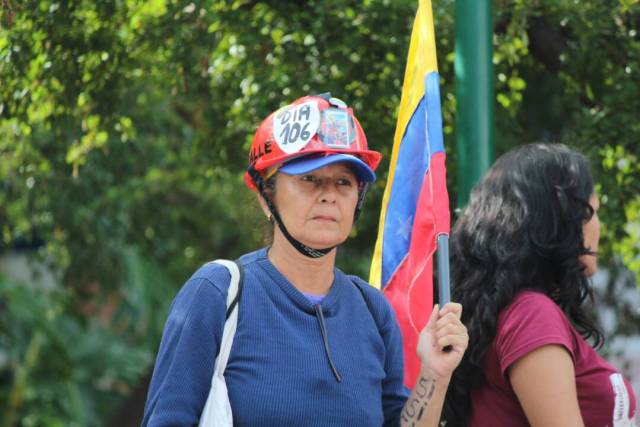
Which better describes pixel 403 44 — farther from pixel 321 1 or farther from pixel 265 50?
pixel 265 50

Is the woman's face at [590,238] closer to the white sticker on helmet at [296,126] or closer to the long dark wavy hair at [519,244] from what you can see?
the long dark wavy hair at [519,244]

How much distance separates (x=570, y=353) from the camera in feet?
10.2

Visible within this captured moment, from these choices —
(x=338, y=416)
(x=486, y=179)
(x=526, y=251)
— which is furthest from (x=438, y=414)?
(x=486, y=179)

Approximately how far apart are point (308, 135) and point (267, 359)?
0.59m

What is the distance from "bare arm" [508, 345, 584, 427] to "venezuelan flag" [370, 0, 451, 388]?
0.55 m

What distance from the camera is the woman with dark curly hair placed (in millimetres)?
3100

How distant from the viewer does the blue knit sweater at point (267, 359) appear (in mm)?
2824

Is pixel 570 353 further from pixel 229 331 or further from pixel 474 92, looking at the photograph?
pixel 474 92

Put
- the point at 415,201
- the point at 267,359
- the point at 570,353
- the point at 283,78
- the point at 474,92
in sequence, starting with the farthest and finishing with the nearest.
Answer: the point at 283,78
the point at 474,92
the point at 415,201
the point at 570,353
the point at 267,359

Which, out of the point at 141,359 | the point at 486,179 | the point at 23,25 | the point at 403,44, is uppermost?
the point at 23,25

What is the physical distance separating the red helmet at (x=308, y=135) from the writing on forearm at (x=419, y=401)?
2.00 feet

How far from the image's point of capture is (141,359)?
15930mm

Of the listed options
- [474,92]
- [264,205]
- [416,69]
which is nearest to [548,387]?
[264,205]

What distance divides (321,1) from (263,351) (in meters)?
3.06
